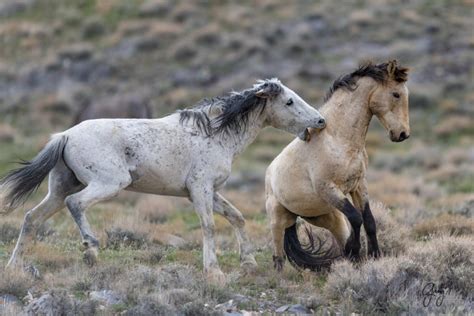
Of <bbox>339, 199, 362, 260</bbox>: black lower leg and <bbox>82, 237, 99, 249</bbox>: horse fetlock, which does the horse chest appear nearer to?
<bbox>339, 199, 362, 260</bbox>: black lower leg

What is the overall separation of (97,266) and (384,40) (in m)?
24.0

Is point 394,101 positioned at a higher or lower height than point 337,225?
higher

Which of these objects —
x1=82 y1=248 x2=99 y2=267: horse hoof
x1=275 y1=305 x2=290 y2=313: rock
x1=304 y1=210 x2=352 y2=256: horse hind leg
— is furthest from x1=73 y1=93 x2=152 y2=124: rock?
x1=275 y1=305 x2=290 y2=313: rock

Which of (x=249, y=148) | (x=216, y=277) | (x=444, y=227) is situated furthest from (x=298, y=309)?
(x=249, y=148)

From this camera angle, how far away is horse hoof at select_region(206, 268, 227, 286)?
7.69 m

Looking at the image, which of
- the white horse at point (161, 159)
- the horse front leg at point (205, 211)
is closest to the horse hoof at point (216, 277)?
the white horse at point (161, 159)

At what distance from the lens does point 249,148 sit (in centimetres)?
2356

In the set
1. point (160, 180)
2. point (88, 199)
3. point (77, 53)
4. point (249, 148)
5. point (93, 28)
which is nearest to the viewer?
point (88, 199)

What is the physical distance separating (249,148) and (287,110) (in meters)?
14.9

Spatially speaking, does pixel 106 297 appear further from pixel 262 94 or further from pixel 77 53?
pixel 77 53

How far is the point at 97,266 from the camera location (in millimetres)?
7992

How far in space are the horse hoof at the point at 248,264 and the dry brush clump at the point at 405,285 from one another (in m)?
0.98

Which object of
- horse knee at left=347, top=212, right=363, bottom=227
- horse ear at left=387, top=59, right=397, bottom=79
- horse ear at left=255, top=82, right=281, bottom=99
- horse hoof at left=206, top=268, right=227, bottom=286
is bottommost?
horse hoof at left=206, top=268, right=227, bottom=286

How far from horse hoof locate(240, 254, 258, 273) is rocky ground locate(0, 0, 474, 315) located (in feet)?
0.93
